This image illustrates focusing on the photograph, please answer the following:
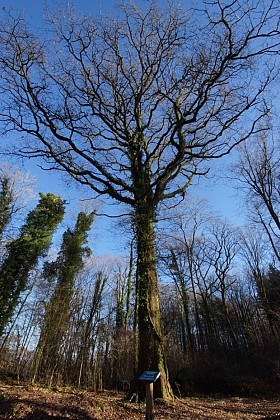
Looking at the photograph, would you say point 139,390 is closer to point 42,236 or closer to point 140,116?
point 140,116

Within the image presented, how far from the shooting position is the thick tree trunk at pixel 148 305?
20.2ft

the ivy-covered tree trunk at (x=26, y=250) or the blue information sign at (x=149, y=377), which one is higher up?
the ivy-covered tree trunk at (x=26, y=250)

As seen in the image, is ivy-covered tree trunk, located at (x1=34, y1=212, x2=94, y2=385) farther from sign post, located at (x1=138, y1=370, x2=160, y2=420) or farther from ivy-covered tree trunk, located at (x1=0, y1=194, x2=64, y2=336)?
sign post, located at (x1=138, y1=370, x2=160, y2=420)

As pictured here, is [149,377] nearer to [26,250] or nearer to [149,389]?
[149,389]

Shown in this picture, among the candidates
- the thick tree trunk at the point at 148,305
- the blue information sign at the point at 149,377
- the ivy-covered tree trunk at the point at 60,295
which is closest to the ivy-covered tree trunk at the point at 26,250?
the ivy-covered tree trunk at the point at 60,295

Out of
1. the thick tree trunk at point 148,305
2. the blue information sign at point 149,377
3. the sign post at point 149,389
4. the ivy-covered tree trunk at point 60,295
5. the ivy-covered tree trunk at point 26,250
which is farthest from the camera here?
the ivy-covered tree trunk at point 26,250

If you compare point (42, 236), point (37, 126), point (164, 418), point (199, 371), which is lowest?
point (164, 418)

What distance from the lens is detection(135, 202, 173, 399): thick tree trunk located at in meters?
6.15

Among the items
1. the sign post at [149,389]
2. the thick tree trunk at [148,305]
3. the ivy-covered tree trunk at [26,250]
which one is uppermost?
the ivy-covered tree trunk at [26,250]

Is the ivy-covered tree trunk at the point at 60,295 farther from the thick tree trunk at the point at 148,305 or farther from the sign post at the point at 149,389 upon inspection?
the sign post at the point at 149,389

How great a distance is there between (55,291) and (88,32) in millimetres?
13617

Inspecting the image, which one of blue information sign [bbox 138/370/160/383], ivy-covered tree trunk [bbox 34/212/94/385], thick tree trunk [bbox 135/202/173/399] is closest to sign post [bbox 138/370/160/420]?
blue information sign [bbox 138/370/160/383]

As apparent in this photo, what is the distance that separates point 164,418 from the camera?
477cm

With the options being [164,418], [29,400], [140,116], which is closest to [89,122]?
[140,116]
